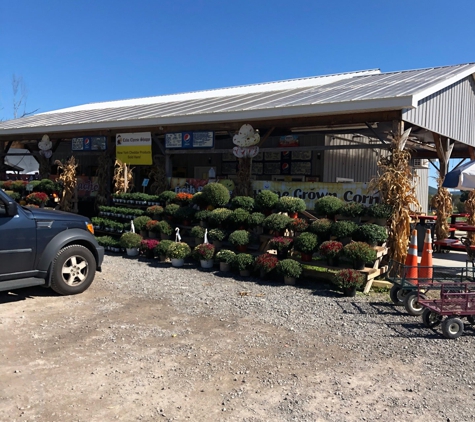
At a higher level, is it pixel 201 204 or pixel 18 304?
pixel 201 204

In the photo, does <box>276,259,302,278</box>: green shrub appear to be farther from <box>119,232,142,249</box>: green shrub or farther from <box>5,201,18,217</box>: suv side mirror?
<box>5,201,18,217</box>: suv side mirror

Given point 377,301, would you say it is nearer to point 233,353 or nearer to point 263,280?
point 263,280

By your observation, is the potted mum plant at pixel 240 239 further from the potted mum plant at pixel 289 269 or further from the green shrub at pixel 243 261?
the potted mum plant at pixel 289 269

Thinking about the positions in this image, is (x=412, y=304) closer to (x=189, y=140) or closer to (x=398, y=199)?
(x=398, y=199)

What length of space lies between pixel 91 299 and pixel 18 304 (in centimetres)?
99

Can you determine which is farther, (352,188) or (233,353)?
(352,188)

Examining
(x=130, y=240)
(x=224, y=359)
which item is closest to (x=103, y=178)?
(x=130, y=240)

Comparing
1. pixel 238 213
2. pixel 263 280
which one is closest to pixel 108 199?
pixel 238 213

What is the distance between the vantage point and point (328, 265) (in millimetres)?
8008

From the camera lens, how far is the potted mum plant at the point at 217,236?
9.41m

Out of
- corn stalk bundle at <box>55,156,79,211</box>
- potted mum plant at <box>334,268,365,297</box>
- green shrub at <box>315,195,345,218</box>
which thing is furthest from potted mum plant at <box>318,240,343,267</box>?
corn stalk bundle at <box>55,156,79,211</box>

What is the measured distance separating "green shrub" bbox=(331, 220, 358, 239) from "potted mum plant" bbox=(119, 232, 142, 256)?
4.66 metres

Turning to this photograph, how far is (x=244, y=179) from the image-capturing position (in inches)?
430

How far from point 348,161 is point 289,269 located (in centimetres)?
810
